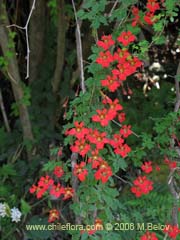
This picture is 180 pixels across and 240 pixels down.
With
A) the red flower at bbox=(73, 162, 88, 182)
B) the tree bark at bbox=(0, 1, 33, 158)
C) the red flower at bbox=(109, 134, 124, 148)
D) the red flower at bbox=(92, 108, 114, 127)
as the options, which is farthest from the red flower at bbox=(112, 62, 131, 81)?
the tree bark at bbox=(0, 1, 33, 158)

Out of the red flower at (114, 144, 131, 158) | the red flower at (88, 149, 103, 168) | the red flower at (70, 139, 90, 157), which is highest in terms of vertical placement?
the red flower at (70, 139, 90, 157)

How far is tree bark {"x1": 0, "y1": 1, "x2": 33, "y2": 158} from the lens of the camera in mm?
2576

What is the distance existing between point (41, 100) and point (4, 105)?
0.38 m

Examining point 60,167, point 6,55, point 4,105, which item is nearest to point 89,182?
point 60,167

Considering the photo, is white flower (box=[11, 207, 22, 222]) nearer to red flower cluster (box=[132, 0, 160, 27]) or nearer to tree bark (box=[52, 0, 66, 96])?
tree bark (box=[52, 0, 66, 96])

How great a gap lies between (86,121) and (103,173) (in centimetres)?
20

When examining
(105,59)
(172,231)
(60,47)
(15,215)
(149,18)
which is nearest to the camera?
(105,59)

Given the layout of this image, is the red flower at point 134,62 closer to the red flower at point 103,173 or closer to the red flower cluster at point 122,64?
the red flower cluster at point 122,64

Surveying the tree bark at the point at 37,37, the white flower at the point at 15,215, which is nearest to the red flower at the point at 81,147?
the white flower at the point at 15,215

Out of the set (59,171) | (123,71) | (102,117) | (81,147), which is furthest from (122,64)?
(59,171)

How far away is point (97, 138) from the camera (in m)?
1.72

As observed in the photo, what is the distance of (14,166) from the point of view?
2.84 metres

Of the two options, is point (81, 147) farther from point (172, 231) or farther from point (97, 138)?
point (172, 231)

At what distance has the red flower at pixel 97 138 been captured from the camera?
171cm
